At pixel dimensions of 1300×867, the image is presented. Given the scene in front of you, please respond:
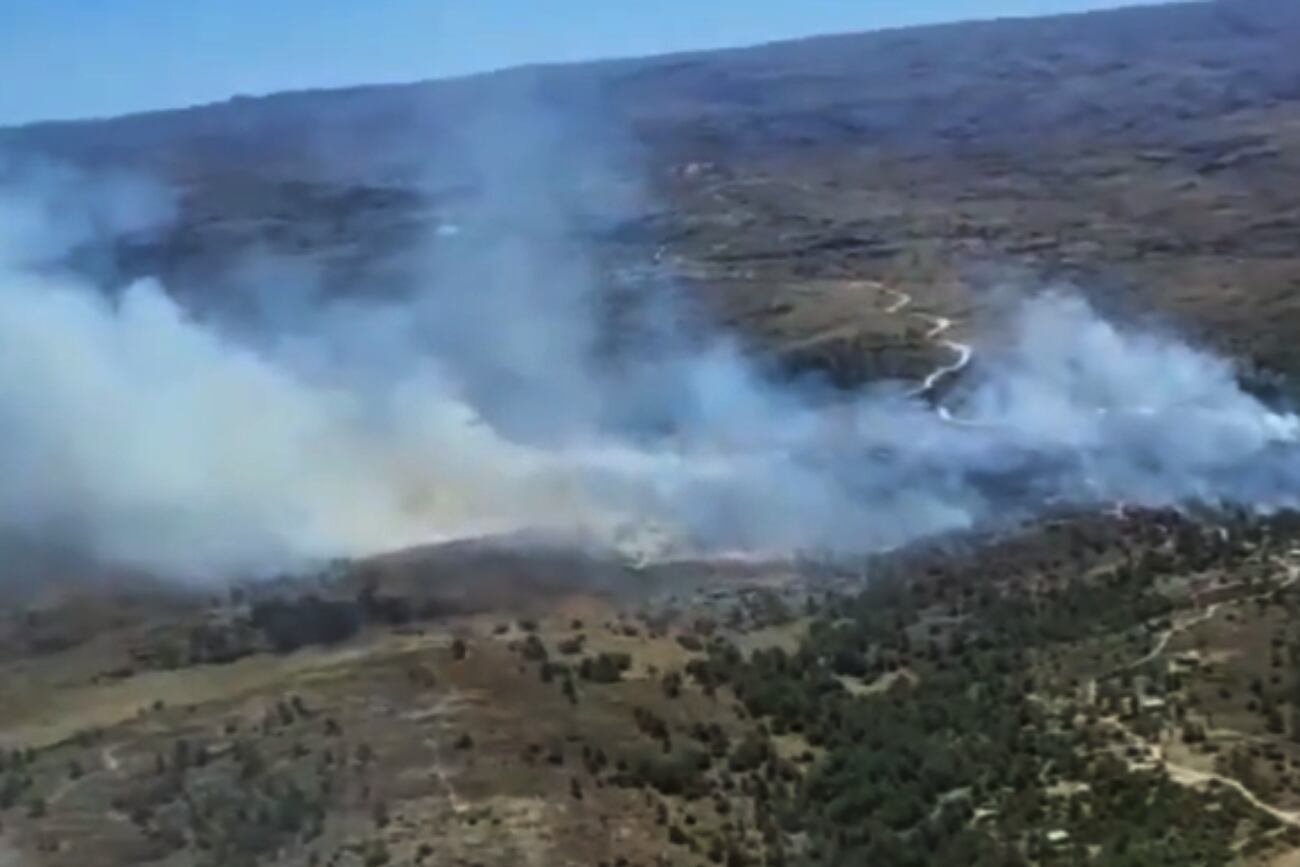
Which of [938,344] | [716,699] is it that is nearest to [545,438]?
[938,344]

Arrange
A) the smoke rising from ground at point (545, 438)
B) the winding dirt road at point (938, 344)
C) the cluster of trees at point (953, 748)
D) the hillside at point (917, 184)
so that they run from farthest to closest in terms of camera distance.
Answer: the hillside at point (917, 184) → the winding dirt road at point (938, 344) → the smoke rising from ground at point (545, 438) → the cluster of trees at point (953, 748)

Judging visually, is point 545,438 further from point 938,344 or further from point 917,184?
point 917,184

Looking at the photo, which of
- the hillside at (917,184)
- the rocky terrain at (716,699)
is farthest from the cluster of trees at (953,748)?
the hillside at (917,184)

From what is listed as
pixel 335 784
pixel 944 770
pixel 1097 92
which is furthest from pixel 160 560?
pixel 1097 92

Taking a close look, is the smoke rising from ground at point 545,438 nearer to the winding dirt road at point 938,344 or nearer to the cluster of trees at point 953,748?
the winding dirt road at point 938,344

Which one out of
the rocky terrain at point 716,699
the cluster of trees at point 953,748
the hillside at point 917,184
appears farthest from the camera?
the hillside at point 917,184

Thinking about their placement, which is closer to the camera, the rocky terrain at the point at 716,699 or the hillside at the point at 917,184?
the rocky terrain at the point at 716,699

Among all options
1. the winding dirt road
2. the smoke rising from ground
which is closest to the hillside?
the winding dirt road

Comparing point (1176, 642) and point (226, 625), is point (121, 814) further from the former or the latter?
point (1176, 642)
